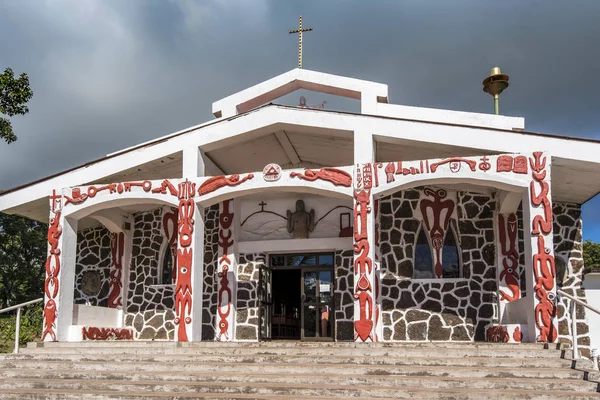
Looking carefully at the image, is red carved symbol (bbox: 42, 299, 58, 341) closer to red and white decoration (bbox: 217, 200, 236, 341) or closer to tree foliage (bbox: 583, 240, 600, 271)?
red and white decoration (bbox: 217, 200, 236, 341)

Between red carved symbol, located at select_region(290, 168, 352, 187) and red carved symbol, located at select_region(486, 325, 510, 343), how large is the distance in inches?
153

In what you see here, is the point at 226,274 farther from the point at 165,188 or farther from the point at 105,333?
the point at 165,188

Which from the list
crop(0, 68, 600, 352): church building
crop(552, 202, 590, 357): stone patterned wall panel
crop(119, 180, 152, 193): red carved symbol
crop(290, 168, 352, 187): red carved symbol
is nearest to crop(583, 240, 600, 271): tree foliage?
crop(552, 202, 590, 357): stone patterned wall panel

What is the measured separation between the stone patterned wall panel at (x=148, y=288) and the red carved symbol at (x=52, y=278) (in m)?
3.15

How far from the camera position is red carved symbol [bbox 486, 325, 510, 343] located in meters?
11.9

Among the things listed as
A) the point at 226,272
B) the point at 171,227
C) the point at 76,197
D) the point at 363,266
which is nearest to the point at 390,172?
the point at 363,266

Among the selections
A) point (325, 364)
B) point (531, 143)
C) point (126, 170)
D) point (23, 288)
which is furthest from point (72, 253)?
point (23, 288)

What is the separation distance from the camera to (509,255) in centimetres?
1375

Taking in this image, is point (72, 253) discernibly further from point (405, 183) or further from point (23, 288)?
point (23, 288)

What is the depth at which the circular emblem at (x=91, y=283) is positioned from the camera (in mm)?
16281

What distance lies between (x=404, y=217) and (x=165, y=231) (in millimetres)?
5829

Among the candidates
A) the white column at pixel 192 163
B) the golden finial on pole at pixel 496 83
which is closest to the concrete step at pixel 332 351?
the white column at pixel 192 163

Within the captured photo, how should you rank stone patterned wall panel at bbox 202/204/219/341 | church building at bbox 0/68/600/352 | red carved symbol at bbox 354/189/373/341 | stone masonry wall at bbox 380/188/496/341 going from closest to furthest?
red carved symbol at bbox 354/189/373/341 → church building at bbox 0/68/600/352 → stone masonry wall at bbox 380/188/496/341 → stone patterned wall panel at bbox 202/204/219/341

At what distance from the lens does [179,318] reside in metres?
12.2
